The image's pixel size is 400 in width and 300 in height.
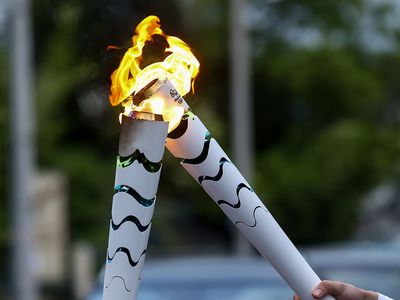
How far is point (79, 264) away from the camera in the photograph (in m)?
19.1

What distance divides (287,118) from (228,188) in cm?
2282

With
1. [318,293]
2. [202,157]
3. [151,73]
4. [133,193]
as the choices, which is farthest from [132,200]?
[318,293]

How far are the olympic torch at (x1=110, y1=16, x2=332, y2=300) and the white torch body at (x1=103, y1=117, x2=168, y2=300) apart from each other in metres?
0.05

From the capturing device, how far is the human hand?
2291 millimetres

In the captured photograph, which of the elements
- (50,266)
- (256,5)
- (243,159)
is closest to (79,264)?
(50,266)

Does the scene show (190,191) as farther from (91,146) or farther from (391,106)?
(391,106)

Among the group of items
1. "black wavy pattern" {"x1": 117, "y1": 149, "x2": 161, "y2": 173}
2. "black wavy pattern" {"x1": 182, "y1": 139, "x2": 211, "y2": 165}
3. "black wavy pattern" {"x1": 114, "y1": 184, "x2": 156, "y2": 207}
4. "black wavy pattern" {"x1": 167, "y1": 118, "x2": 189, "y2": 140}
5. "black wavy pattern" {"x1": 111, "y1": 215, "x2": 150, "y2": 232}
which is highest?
"black wavy pattern" {"x1": 167, "y1": 118, "x2": 189, "y2": 140}

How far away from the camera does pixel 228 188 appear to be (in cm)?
220

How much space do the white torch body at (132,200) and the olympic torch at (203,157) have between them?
46mm

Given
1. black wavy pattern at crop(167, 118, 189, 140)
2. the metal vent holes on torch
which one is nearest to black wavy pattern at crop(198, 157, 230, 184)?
the metal vent holes on torch

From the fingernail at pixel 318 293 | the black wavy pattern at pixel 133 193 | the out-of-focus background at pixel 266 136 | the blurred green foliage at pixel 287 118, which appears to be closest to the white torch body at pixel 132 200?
the black wavy pattern at pixel 133 193

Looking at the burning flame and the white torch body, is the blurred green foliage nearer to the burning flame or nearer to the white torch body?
the burning flame

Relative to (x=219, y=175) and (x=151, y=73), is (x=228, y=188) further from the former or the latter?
(x=151, y=73)

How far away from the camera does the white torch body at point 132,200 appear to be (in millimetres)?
2123
